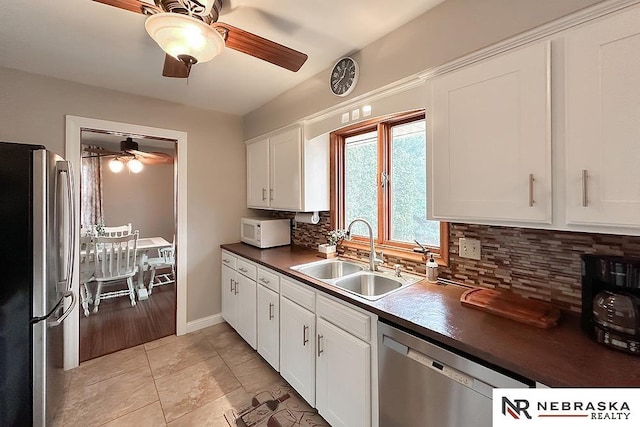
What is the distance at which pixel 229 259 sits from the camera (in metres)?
2.87

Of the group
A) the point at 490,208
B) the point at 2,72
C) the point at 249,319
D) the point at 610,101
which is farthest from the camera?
the point at 249,319

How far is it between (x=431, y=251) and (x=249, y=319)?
1.71 meters

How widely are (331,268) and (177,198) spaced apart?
181 centimetres

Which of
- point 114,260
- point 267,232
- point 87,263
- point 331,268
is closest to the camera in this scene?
point 331,268

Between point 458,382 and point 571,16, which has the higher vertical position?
point 571,16

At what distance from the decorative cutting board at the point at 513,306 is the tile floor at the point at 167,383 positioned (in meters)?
1.62

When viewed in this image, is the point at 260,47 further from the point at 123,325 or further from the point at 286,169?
the point at 123,325

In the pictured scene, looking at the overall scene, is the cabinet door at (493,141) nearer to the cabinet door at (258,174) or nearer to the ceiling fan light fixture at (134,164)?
the cabinet door at (258,174)

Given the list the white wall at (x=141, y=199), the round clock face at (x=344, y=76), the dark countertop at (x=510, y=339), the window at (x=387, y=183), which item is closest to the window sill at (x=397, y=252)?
the window at (x=387, y=183)

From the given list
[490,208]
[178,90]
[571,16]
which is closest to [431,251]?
[490,208]

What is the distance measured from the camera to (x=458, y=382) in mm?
1009

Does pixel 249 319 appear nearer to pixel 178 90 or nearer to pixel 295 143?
pixel 295 143

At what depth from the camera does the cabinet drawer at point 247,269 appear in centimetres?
237

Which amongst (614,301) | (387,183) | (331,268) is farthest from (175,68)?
(614,301)
